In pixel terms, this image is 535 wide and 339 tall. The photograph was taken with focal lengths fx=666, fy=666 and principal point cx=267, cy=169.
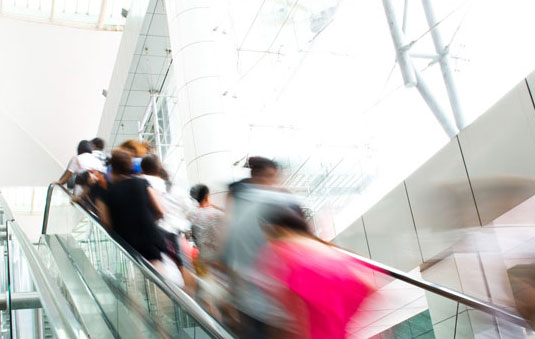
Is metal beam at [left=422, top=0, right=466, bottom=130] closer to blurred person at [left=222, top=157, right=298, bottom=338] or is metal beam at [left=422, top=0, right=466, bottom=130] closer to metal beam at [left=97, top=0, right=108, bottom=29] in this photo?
blurred person at [left=222, top=157, right=298, bottom=338]

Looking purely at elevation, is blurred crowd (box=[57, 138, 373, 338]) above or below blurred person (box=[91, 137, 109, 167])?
below

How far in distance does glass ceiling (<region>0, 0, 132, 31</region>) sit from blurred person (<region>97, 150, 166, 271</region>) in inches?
863

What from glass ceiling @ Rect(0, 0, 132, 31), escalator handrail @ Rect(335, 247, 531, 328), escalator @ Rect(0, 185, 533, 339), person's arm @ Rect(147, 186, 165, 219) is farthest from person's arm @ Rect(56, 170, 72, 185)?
glass ceiling @ Rect(0, 0, 132, 31)

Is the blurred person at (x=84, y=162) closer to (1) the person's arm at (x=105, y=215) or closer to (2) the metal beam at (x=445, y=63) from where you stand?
(1) the person's arm at (x=105, y=215)

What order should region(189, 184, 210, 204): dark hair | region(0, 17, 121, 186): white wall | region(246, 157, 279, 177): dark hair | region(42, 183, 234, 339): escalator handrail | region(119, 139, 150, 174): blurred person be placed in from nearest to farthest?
1. region(42, 183, 234, 339): escalator handrail
2. region(246, 157, 279, 177): dark hair
3. region(189, 184, 210, 204): dark hair
4. region(119, 139, 150, 174): blurred person
5. region(0, 17, 121, 186): white wall

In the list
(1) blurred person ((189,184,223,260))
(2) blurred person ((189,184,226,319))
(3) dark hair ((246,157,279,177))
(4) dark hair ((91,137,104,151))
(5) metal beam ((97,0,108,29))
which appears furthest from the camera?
(5) metal beam ((97,0,108,29))

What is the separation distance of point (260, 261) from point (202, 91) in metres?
8.11

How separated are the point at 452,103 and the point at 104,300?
515 cm

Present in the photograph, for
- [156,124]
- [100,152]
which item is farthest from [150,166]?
→ [156,124]

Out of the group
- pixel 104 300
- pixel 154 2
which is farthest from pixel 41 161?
pixel 104 300

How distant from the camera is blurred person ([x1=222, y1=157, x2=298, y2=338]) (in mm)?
2770

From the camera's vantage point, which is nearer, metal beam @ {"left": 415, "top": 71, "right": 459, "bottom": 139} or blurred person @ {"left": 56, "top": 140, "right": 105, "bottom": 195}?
blurred person @ {"left": 56, "top": 140, "right": 105, "bottom": 195}

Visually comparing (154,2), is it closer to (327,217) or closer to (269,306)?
(327,217)

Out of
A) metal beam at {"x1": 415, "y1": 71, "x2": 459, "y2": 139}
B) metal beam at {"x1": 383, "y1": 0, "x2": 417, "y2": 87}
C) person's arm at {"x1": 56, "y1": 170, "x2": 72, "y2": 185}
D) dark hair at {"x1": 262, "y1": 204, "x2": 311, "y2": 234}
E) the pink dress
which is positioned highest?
metal beam at {"x1": 383, "y1": 0, "x2": 417, "y2": 87}
